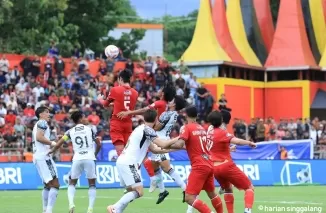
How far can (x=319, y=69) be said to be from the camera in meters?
53.1

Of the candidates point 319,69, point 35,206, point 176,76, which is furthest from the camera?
point 319,69

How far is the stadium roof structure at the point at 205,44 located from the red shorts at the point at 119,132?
1157 inches

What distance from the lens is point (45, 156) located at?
63.4 feet

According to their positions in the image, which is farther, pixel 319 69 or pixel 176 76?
pixel 319 69

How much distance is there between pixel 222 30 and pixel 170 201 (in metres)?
30.4

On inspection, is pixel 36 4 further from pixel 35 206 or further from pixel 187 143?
pixel 187 143

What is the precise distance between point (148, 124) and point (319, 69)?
37042 millimetres

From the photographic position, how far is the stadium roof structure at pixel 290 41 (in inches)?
2077

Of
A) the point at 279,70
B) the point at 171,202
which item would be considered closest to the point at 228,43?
the point at 279,70

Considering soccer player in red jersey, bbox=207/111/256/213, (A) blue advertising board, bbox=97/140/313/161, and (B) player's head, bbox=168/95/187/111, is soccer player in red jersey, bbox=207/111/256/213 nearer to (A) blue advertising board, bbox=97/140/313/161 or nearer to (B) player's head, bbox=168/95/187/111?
(B) player's head, bbox=168/95/187/111

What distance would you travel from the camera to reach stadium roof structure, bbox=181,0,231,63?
51.1 meters

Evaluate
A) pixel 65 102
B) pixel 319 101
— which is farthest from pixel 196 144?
pixel 319 101

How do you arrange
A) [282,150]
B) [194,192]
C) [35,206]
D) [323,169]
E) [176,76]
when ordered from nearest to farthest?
[194,192] < [35,206] < [323,169] < [282,150] < [176,76]

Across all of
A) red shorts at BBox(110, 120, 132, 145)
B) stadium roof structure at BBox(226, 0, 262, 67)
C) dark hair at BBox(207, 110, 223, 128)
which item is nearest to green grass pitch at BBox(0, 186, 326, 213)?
red shorts at BBox(110, 120, 132, 145)
